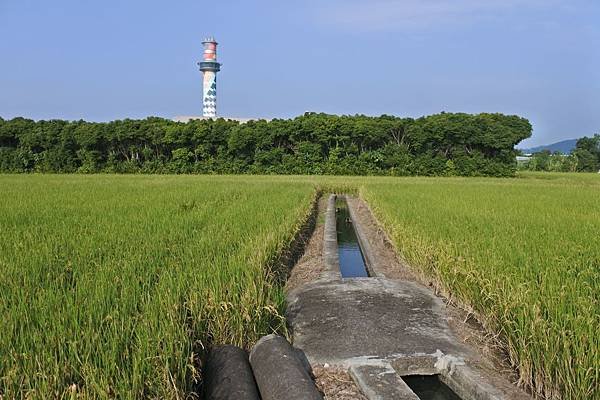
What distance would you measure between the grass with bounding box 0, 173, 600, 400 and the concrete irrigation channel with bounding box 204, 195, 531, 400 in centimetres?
21

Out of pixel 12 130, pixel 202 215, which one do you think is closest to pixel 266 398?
pixel 202 215

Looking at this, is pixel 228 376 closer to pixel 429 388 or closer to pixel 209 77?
pixel 429 388

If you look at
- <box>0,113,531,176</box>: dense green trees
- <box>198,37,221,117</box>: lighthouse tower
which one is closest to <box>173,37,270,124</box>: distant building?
<box>198,37,221,117</box>: lighthouse tower

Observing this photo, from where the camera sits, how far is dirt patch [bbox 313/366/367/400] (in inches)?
106

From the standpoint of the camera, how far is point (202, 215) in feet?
25.9

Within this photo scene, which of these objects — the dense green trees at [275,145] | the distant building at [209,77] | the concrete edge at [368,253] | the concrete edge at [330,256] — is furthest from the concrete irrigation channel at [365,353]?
the distant building at [209,77]

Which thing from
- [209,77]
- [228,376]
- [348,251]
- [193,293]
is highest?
[209,77]

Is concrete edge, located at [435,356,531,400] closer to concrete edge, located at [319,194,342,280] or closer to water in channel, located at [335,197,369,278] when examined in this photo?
concrete edge, located at [319,194,342,280]

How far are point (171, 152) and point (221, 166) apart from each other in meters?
3.14

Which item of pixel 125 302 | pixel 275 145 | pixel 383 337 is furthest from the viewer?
pixel 275 145

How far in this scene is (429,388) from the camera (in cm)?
297

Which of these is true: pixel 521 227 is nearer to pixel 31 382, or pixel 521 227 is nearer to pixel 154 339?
pixel 154 339

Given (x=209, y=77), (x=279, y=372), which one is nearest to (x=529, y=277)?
(x=279, y=372)

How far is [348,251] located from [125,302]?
18.4 ft
